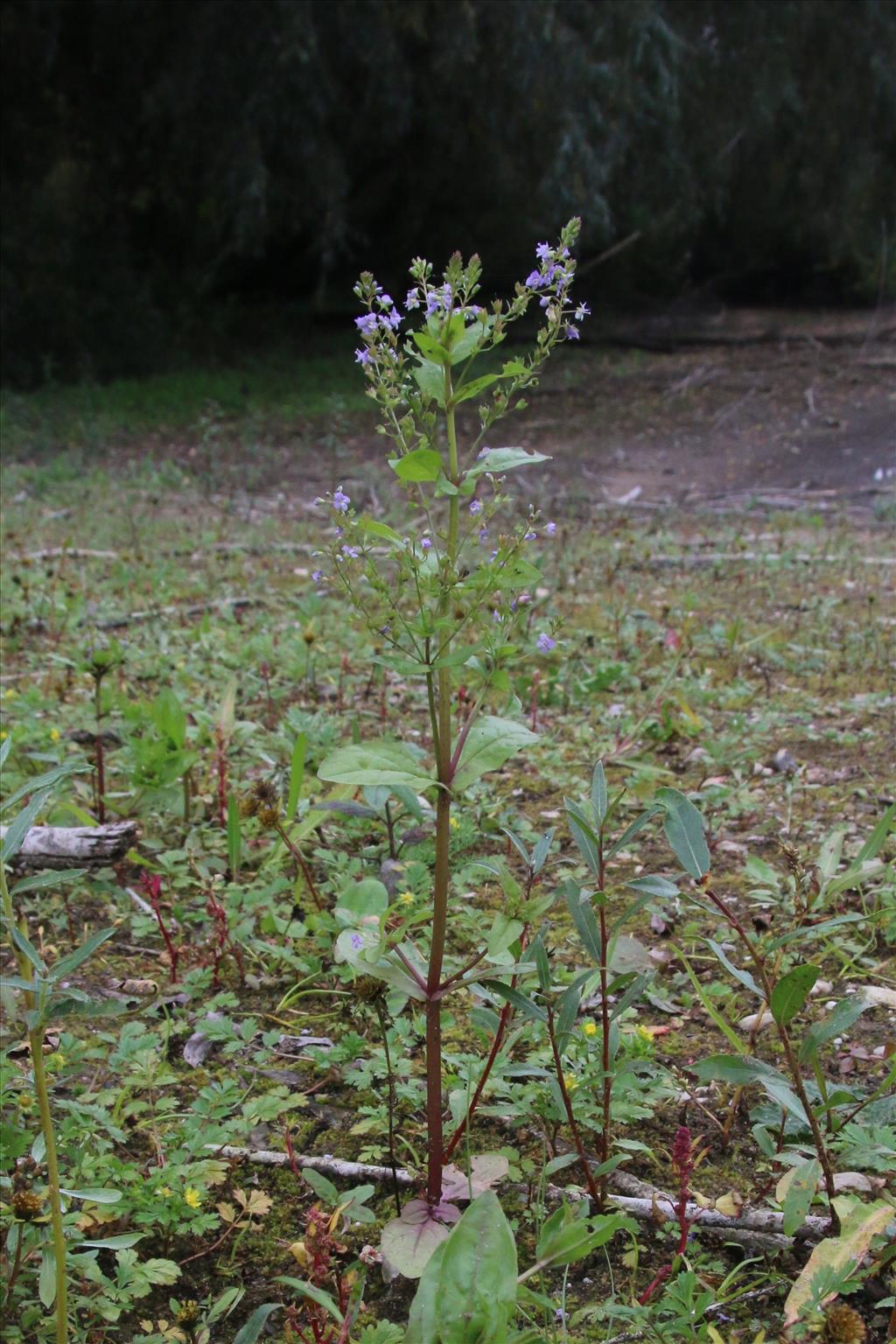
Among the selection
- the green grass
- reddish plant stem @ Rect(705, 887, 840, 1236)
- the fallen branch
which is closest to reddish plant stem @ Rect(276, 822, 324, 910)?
the fallen branch

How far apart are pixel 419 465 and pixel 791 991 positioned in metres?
0.77

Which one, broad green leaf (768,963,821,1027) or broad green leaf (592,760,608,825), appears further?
broad green leaf (592,760,608,825)

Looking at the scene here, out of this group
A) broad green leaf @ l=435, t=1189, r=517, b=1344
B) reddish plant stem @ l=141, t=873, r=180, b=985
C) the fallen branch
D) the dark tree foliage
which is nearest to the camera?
broad green leaf @ l=435, t=1189, r=517, b=1344

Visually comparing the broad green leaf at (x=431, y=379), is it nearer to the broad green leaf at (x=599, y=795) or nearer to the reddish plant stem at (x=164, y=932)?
the broad green leaf at (x=599, y=795)

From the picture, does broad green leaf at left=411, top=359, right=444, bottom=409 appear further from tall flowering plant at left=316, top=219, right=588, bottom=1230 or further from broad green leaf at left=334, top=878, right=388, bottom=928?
broad green leaf at left=334, top=878, right=388, bottom=928

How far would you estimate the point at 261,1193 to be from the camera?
1.61 metres

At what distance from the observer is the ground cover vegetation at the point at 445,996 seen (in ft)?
4.56

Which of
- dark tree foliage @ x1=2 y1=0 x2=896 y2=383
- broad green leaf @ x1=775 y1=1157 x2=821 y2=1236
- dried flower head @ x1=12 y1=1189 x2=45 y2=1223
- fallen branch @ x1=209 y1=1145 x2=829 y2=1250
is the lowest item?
fallen branch @ x1=209 y1=1145 x2=829 y2=1250

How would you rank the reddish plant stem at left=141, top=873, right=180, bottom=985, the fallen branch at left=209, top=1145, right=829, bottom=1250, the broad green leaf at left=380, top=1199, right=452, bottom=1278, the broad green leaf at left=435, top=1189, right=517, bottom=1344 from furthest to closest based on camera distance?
1. the reddish plant stem at left=141, top=873, right=180, bottom=985
2. the fallen branch at left=209, top=1145, right=829, bottom=1250
3. the broad green leaf at left=380, top=1199, right=452, bottom=1278
4. the broad green leaf at left=435, top=1189, right=517, bottom=1344

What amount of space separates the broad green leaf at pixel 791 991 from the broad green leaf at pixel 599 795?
0.99 ft

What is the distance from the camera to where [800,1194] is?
1.37 m

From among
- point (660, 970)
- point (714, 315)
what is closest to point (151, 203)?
point (714, 315)

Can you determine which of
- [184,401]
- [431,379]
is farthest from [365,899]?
[184,401]

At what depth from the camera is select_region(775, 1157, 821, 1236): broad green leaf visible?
1357 mm
